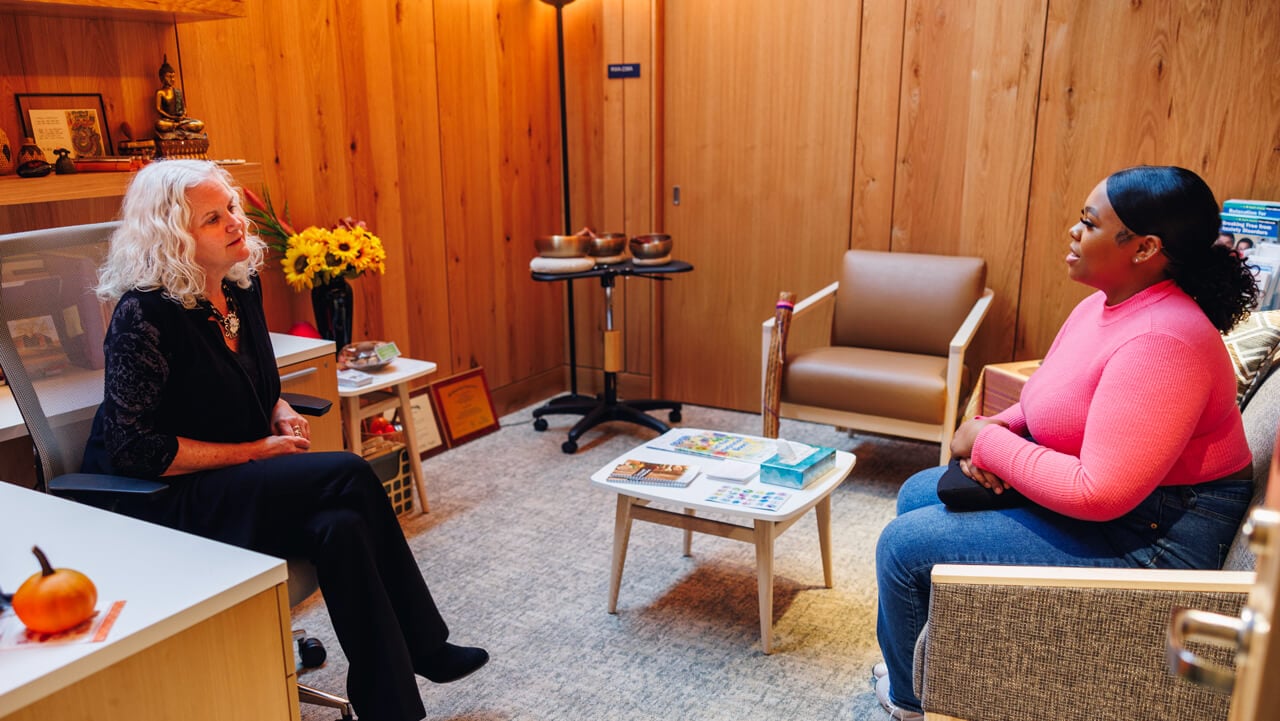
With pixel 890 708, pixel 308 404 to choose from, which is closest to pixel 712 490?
pixel 890 708

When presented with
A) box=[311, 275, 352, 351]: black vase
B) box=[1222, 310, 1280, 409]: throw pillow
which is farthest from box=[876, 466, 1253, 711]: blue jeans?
box=[311, 275, 352, 351]: black vase

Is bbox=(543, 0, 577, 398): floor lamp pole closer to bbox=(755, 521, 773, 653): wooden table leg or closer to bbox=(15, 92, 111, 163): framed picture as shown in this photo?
bbox=(15, 92, 111, 163): framed picture

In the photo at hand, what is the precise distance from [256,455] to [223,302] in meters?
0.36

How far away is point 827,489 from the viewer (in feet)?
8.20

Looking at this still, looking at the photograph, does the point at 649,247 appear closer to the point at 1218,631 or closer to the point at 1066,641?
the point at 1066,641

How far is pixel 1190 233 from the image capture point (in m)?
1.72

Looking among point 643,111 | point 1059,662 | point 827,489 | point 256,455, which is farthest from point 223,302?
point 643,111

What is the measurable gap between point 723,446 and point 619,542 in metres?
0.41

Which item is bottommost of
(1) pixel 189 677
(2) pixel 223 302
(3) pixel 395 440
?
(3) pixel 395 440

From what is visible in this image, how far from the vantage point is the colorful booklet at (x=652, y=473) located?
8.23ft

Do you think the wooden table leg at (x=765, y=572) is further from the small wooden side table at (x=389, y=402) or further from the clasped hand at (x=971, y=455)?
the small wooden side table at (x=389, y=402)

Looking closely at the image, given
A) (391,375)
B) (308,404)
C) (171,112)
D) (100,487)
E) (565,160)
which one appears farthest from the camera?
(565,160)

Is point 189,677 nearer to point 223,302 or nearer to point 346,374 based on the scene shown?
point 223,302

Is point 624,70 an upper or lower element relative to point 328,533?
upper
